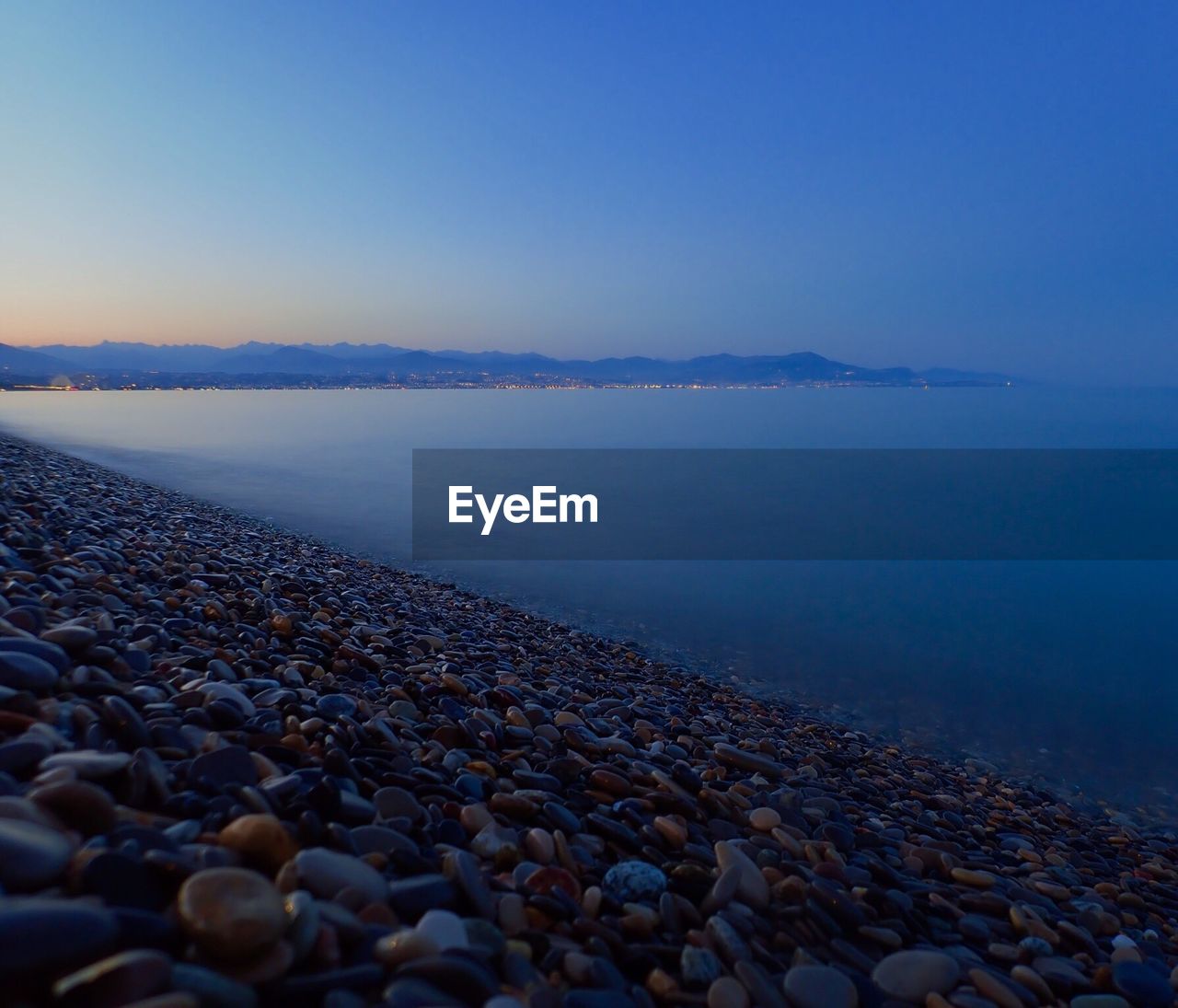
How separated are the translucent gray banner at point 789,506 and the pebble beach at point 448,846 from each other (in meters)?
8.66

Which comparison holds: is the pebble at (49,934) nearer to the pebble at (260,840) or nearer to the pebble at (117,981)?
the pebble at (117,981)

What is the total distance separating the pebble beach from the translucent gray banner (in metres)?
8.66

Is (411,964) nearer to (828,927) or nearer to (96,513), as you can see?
(828,927)

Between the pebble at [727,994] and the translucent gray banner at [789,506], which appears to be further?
the translucent gray banner at [789,506]

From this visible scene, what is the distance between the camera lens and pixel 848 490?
23.3 m

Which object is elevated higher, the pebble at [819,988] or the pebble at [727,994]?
the pebble at [727,994]

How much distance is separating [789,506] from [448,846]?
1941cm

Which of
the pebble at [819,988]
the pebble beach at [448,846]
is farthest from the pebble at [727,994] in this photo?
the pebble at [819,988]

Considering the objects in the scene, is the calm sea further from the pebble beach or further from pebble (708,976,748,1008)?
pebble (708,976,748,1008)

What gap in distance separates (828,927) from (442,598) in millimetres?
7019

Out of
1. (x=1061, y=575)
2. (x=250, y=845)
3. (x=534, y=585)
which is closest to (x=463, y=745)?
(x=250, y=845)

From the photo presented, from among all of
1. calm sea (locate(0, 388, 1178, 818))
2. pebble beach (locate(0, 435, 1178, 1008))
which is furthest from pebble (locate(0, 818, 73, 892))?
calm sea (locate(0, 388, 1178, 818))

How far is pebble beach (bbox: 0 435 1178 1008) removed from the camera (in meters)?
1.54

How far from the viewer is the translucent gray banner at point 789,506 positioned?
1534 centimetres
